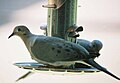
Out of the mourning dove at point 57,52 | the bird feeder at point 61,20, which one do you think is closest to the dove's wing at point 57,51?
the mourning dove at point 57,52

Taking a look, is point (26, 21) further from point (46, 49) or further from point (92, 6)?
point (46, 49)

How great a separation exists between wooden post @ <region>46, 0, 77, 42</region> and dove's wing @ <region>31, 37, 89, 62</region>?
15 centimetres

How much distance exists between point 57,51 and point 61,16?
22 cm

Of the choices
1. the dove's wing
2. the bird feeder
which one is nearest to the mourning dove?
the dove's wing

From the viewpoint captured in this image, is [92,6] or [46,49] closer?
[46,49]

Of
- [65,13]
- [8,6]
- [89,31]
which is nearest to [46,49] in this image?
[65,13]

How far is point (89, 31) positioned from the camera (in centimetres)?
208

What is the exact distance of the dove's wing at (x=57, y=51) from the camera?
1013 mm

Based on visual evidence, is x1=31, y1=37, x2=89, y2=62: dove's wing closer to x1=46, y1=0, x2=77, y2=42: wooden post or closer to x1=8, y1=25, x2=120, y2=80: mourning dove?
x1=8, y1=25, x2=120, y2=80: mourning dove

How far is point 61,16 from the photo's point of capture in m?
1.22

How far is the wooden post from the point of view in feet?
3.92

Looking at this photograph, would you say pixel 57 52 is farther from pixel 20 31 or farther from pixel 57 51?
pixel 20 31

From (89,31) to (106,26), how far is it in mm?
84

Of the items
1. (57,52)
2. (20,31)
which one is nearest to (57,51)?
(57,52)
